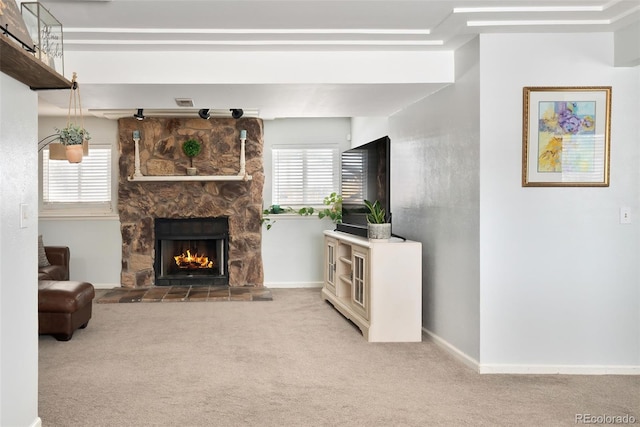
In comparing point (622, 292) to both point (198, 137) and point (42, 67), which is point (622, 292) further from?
point (198, 137)

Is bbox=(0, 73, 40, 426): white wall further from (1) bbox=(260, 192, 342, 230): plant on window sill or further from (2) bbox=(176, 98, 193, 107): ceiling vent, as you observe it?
(1) bbox=(260, 192, 342, 230): plant on window sill

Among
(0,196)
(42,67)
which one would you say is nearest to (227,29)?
(42,67)

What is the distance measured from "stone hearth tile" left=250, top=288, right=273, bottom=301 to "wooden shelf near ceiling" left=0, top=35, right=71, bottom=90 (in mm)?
4523

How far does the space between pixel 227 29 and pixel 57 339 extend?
299 centimetres

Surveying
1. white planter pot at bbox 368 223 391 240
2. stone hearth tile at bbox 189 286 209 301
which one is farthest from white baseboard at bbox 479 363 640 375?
stone hearth tile at bbox 189 286 209 301

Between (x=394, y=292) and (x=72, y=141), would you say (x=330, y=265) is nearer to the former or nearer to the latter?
(x=394, y=292)

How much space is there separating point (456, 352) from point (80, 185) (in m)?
5.72

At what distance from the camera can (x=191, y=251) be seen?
7.99 metres

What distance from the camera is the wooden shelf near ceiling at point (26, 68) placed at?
83.1 inches

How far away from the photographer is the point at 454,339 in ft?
14.5

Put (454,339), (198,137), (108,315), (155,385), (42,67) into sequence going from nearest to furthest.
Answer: (42,67)
(155,385)
(454,339)
(108,315)
(198,137)

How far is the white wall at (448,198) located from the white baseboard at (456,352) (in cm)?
2

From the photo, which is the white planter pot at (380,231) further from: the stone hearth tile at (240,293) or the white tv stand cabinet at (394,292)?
the stone hearth tile at (240,293)

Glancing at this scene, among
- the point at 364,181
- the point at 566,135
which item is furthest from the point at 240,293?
the point at 566,135
